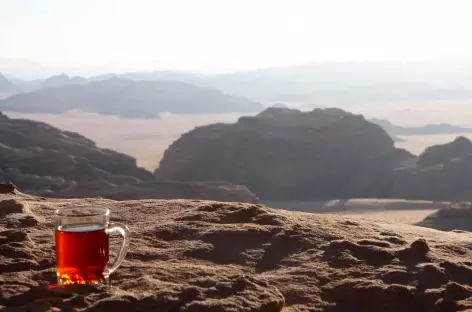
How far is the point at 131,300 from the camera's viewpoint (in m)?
1.93

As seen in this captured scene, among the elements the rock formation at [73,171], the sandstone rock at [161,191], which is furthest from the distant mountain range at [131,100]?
the sandstone rock at [161,191]

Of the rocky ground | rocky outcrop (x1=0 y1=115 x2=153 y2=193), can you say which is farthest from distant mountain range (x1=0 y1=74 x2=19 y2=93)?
the rocky ground

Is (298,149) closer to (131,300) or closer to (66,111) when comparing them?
(131,300)

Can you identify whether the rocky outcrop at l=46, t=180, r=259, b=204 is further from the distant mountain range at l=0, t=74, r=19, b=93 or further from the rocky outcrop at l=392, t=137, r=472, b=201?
the distant mountain range at l=0, t=74, r=19, b=93

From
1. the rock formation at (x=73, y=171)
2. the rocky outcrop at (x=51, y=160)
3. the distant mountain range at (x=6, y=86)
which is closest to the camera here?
the rock formation at (x=73, y=171)

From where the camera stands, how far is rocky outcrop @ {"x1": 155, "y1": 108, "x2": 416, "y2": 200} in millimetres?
33875

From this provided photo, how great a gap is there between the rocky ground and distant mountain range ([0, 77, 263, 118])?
102603 mm

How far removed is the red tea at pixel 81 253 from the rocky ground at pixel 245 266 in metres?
0.04

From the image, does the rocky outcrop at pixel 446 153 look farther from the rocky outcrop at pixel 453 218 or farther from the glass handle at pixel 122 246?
the glass handle at pixel 122 246

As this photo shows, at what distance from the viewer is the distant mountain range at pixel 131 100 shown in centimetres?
10794

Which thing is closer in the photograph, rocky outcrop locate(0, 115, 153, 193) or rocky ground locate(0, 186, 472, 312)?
rocky ground locate(0, 186, 472, 312)

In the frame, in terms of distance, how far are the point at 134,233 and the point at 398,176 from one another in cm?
3074

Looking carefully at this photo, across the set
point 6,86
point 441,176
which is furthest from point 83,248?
point 6,86

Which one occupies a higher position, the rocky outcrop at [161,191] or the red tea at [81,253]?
the red tea at [81,253]
